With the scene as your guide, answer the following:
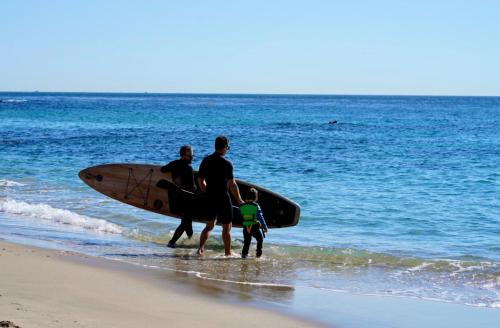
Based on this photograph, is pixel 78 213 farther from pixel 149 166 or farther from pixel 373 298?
pixel 373 298

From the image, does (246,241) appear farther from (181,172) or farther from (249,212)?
(181,172)

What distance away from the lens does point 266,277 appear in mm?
8836

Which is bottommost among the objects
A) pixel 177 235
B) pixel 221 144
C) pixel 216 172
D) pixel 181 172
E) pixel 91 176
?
pixel 177 235

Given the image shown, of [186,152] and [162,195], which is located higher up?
[186,152]

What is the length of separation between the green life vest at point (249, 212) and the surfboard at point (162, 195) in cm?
81

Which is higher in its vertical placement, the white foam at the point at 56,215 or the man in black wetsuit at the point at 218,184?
the man in black wetsuit at the point at 218,184

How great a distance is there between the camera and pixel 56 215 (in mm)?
13633

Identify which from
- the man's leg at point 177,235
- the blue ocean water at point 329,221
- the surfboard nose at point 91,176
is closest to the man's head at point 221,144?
the blue ocean water at point 329,221

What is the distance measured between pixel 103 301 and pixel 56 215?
7.25m

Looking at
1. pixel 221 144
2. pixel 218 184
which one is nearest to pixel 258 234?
pixel 218 184

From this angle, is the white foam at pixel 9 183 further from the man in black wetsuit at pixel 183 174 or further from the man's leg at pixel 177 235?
the man's leg at pixel 177 235

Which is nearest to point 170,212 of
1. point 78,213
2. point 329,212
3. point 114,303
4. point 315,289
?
point 78,213

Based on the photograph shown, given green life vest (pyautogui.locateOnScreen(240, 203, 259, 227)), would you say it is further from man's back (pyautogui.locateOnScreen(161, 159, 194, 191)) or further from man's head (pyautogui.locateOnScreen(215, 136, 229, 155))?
man's back (pyautogui.locateOnScreen(161, 159, 194, 191))

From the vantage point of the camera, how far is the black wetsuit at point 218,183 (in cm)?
985
